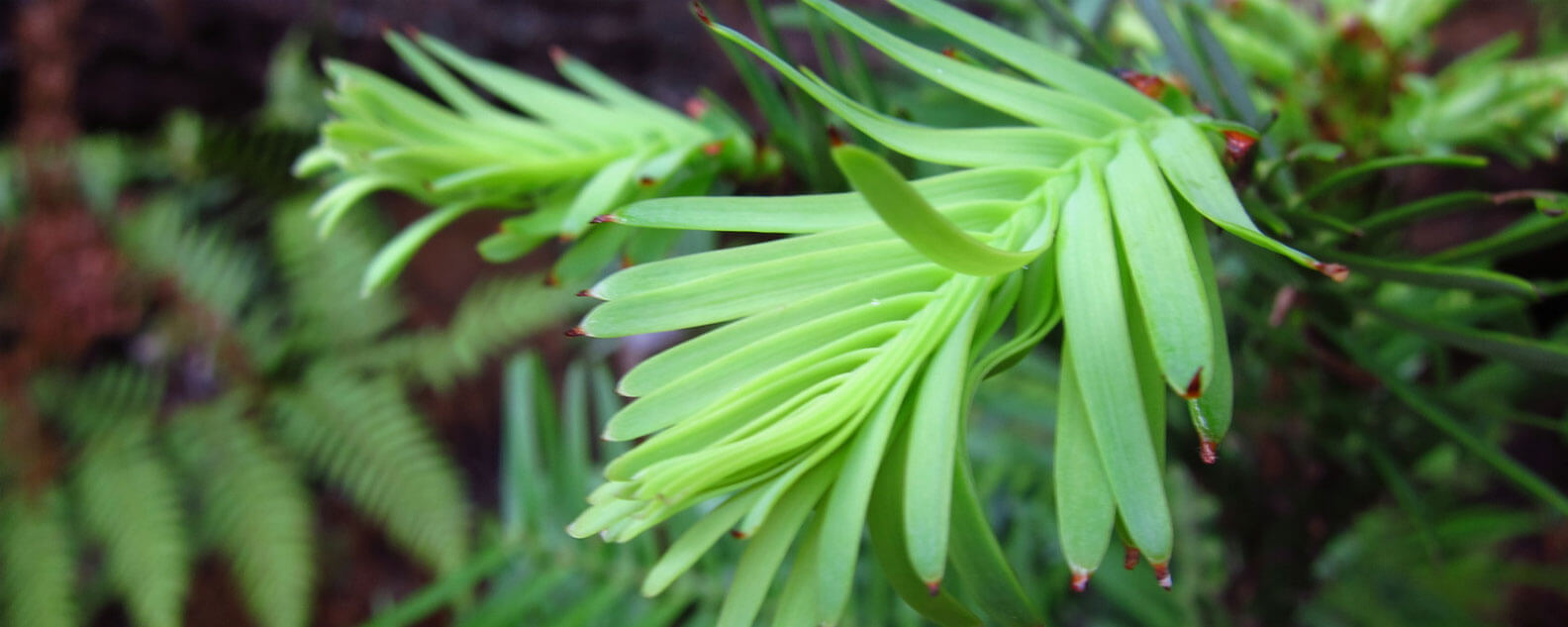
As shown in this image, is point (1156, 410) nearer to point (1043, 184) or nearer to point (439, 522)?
point (1043, 184)

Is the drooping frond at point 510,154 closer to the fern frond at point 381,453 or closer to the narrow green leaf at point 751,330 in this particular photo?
the narrow green leaf at point 751,330

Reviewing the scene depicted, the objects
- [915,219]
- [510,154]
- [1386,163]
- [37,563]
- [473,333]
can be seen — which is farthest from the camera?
[473,333]

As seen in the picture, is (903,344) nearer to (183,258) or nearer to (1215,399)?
(1215,399)

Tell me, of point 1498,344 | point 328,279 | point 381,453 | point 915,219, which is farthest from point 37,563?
point 1498,344

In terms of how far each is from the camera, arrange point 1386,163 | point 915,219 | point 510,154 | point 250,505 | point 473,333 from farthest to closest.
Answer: point 473,333 < point 250,505 < point 510,154 < point 1386,163 < point 915,219

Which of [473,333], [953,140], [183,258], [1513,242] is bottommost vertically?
[473,333]

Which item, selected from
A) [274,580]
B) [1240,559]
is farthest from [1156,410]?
[274,580]
